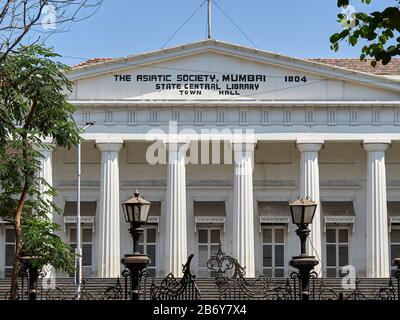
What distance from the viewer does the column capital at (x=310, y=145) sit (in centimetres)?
4850

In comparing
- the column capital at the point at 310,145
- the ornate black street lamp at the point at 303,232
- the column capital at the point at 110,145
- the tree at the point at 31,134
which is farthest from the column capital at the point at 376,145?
the tree at the point at 31,134

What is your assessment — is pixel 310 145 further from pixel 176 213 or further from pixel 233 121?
pixel 176 213

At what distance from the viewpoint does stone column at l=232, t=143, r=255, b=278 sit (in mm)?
47750

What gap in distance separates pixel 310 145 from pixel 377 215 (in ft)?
14.3

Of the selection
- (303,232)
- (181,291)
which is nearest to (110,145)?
(181,291)

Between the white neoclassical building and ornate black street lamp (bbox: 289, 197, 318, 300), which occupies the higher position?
the white neoclassical building

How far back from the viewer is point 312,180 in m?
48.4

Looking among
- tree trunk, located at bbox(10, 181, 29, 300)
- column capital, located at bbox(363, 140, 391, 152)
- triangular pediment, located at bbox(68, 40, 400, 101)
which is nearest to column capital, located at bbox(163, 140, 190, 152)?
triangular pediment, located at bbox(68, 40, 400, 101)

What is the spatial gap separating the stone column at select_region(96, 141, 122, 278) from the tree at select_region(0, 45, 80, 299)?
26.1m

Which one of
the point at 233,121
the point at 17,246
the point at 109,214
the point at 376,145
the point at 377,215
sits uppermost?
the point at 233,121

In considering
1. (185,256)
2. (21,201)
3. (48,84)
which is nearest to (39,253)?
(21,201)

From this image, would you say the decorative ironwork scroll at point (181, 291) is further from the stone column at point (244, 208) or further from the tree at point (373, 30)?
the stone column at point (244, 208)

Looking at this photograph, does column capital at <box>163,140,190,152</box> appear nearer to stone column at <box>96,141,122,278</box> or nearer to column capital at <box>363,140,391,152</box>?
stone column at <box>96,141,122,278</box>

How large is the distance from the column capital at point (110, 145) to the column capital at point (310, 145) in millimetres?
8118
